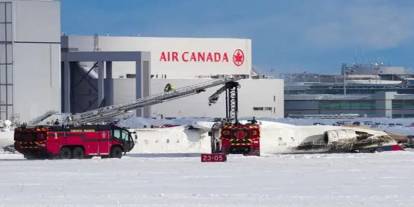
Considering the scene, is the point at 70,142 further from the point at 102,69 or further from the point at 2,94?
the point at 102,69

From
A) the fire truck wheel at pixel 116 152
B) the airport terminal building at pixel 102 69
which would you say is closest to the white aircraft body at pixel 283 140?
the fire truck wheel at pixel 116 152

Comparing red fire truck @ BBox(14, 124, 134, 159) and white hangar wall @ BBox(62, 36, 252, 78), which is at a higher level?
white hangar wall @ BBox(62, 36, 252, 78)

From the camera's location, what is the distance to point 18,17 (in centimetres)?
10588

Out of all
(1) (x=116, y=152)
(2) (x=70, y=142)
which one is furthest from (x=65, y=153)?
(1) (x=116, y=152)

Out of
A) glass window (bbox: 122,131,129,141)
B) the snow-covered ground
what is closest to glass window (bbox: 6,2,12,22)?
glass window (bbox: 122,131,129,141)

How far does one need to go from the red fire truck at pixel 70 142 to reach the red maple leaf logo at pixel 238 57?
8858cm

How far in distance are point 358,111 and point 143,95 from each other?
49.8 m

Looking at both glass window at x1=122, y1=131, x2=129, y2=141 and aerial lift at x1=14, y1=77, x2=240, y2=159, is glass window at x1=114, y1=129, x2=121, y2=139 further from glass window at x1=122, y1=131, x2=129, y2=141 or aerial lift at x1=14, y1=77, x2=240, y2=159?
glass window at x1=122, y1=131, x2=129, y2=141

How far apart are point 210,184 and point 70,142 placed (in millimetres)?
23800

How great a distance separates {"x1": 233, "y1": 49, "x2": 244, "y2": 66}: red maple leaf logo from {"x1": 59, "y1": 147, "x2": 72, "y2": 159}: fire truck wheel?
90.1m

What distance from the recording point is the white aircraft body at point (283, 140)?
6259 cm

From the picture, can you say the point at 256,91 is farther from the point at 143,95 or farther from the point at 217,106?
the point at 143,95

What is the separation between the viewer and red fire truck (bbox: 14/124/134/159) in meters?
54.6

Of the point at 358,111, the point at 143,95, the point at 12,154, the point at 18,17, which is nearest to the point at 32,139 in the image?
the point at 12,154
